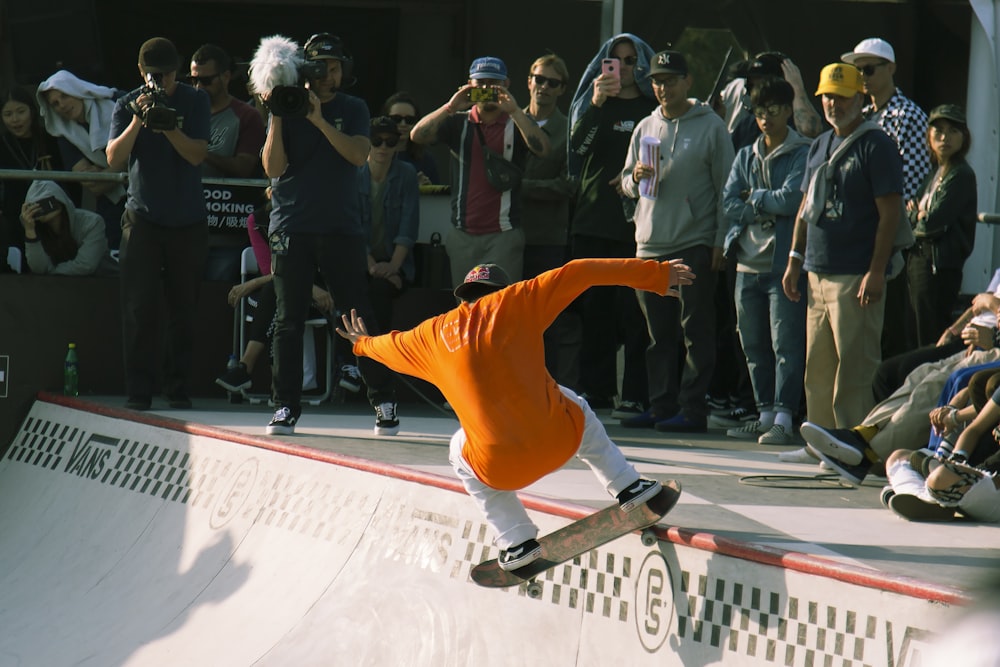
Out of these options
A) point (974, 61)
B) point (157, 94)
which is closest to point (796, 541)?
point (157, 94)

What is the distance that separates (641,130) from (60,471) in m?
4.36

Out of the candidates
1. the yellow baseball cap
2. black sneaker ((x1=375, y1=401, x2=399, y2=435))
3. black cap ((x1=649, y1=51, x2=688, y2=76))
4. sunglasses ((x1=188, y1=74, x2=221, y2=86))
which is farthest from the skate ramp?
black cap ((x1=649, y1=51, x2=688, y2=76))

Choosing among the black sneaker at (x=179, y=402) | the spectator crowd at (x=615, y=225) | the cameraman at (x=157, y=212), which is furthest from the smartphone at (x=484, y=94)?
the black sneaker at (x=179, y=402)

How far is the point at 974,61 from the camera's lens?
920cm

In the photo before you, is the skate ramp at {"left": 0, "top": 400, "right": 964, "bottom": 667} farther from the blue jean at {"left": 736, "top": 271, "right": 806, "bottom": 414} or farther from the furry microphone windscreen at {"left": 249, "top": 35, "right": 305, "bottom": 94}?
the blue jean at {"left": 736, "top": 271, "right": 806, "bottom": 414}

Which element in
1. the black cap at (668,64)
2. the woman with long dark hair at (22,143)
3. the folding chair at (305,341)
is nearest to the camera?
the black cap at (668,64)

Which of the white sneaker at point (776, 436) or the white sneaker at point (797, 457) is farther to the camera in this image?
the white sneaker at point (776, 436)

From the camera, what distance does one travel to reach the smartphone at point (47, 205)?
8.87m

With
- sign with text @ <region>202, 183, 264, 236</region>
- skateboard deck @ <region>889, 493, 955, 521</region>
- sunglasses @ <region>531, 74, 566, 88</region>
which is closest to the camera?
skateboard deck @ <region>889, 493, 955, 521</region>

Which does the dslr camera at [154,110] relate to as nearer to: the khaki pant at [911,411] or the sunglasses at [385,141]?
the sunglasses at [385,141]

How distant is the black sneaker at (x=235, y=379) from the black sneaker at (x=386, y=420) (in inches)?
70.9

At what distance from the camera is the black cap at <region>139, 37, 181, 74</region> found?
7.78 metres

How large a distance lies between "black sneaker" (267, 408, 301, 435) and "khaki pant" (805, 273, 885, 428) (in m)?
3.03

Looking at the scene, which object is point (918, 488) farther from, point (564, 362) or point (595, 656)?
point (564, 362)
